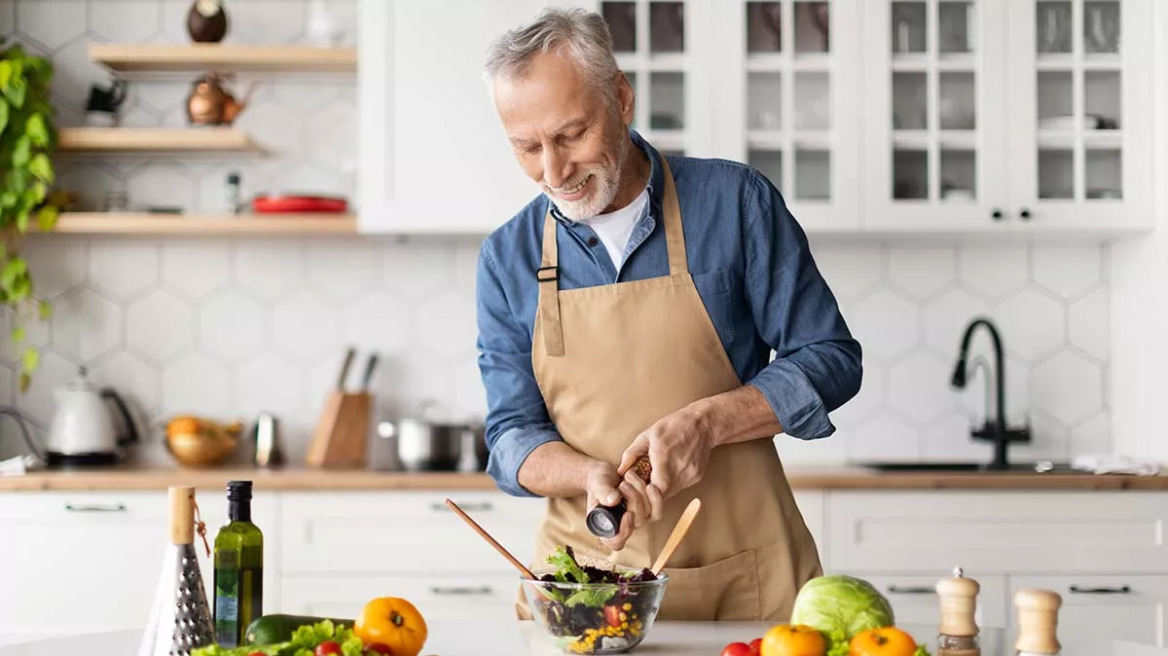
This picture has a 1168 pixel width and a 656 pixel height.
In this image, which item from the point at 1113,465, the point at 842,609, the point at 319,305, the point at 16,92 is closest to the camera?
the point at 842,609

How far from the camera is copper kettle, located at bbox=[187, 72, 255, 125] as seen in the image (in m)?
3.79

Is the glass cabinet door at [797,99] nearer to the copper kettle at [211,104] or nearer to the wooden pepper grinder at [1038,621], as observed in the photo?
the copper kettle at [211,104]

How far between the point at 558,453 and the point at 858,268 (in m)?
2.15

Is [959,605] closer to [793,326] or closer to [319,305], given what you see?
[793,326]

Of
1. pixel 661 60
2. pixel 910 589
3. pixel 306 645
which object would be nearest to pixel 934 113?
pixel 661 60

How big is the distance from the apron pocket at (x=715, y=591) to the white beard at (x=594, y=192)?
57 cm

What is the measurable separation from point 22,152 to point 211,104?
0.52m

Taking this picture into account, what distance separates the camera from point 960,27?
3.70 meters

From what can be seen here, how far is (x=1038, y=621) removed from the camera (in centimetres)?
150

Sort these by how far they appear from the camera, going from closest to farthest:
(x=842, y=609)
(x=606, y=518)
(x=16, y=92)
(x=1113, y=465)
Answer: (x=842, y=609), (x=606, y=518), (x=1113, y=465), (x=16, y=92)

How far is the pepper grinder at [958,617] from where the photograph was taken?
5.03ft


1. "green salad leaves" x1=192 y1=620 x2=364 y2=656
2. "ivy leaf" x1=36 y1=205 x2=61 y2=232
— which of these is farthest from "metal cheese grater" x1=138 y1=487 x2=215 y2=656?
"ivy leaf" x1=36 y1=205 x2=61 y2=232

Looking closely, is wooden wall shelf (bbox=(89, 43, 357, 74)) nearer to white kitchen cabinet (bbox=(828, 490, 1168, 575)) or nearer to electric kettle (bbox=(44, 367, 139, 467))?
electric kettle (bbox=(44, 367, 139, 467))

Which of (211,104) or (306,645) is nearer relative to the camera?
(306,645)
